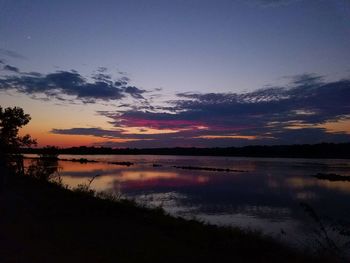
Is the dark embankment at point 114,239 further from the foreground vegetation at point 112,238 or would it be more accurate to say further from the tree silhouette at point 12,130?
the tree silhouette at point 12,130

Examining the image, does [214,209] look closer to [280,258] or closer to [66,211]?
[66,211]

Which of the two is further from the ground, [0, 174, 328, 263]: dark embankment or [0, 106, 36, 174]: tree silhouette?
[0, 106, 36, 174]: tree silhouette

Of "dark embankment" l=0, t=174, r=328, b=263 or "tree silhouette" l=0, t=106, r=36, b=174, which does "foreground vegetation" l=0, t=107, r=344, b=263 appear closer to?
"dark embankment" l=0, t=174, r=328, b=263

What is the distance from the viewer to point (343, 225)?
65.0 feet

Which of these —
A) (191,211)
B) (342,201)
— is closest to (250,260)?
(191,211)

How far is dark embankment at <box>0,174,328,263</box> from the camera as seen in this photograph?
9.87 metres

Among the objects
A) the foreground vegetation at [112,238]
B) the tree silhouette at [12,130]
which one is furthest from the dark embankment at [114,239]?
the tree silhouette at [12,130]

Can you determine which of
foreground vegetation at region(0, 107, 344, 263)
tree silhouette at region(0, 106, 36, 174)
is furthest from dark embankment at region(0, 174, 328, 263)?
tree silhouette at region(0, 106, 36, 174)

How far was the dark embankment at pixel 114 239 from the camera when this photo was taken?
32.4 ft

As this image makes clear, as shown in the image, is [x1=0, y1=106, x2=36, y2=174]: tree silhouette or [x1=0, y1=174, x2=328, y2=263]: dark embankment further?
[x1=0, y1=106, x2=36, y2=174]: tree silhouette

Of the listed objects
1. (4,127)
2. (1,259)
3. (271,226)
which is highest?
(4,127)

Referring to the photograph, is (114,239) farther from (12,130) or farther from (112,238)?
(12,130)

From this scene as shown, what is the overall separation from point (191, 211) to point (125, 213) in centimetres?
753

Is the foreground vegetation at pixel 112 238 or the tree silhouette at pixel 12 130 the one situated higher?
the tree silhouette at pixel 12 130
